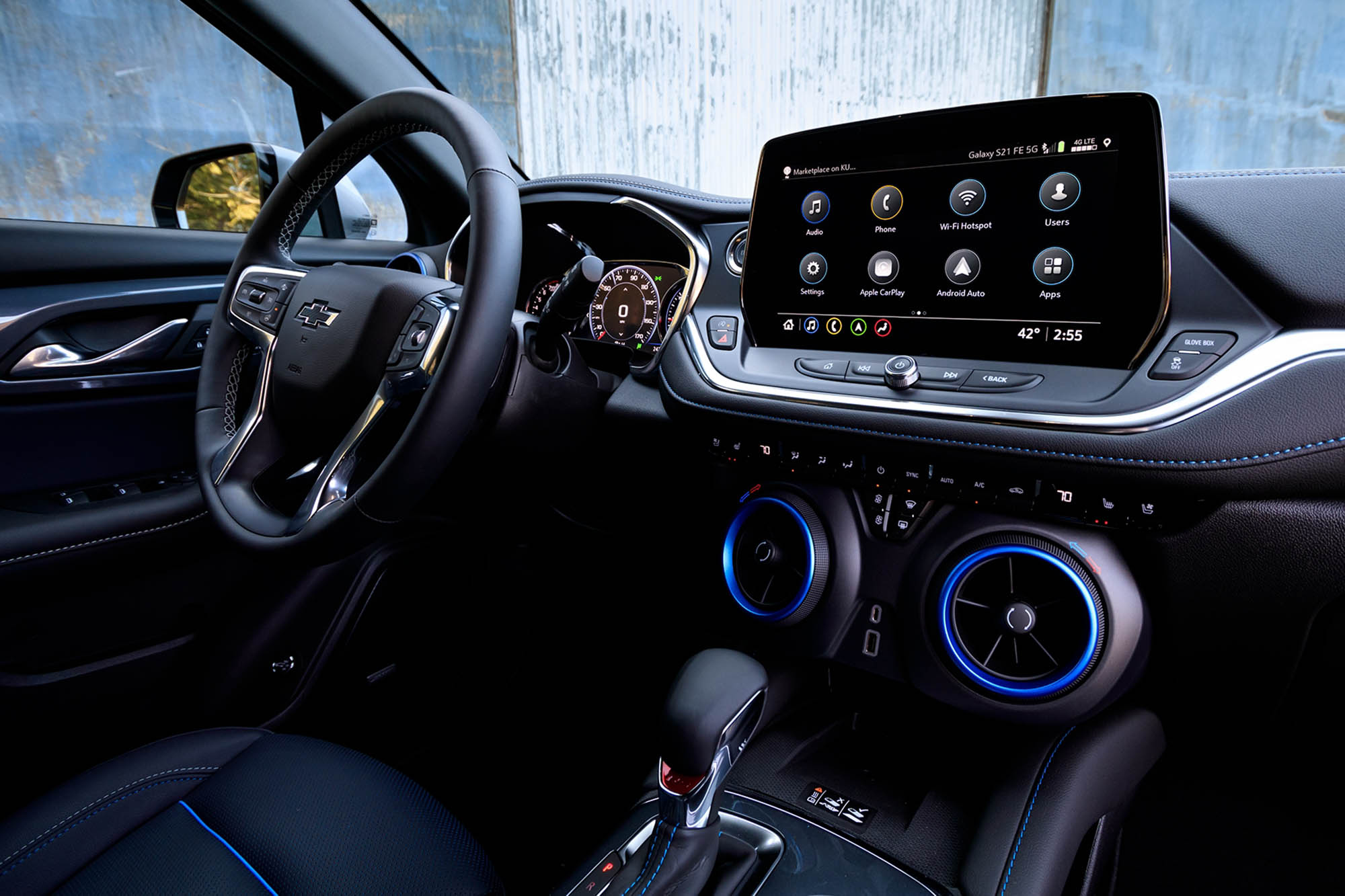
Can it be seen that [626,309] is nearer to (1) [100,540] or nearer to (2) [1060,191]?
(2) [1060,191]

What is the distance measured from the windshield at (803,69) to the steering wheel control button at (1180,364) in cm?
27

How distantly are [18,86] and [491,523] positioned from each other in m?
1.20

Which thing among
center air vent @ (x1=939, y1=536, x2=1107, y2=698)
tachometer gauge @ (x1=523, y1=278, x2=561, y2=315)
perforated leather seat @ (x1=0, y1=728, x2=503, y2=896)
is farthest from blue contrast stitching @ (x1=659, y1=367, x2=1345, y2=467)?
perforated leather seat @ (x1=0, y1=728, x2=503, y2=896)

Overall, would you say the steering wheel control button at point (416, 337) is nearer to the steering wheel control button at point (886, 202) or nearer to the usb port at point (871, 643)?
the steering wheel control button at point (886, 202)

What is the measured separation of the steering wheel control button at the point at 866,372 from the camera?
1081mm

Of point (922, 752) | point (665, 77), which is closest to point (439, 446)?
point (922, 752)

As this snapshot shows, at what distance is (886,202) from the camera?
1076 millimetres

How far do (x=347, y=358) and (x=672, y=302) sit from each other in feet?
1.87

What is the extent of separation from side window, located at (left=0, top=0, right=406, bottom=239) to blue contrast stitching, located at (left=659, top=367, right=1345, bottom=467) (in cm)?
118

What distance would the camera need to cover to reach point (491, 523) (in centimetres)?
156

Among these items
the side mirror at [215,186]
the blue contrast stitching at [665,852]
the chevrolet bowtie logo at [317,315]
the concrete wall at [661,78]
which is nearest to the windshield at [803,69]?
the concrete wall at [661,78]

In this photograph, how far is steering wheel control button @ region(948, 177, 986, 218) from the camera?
1.00 metres

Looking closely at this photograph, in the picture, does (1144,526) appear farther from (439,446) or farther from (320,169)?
(320,169)

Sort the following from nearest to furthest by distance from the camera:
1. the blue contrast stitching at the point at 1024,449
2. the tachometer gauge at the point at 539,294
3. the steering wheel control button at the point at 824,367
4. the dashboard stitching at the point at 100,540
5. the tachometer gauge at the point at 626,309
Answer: the blue contrast stitching at the point at 1024,449, the steering wheel control button at the point at 824,367, the dashboard stitching at the point at 100,540, the tachometer gauge at the point at 626,309, the tachometer gauge at the point at 539,294
